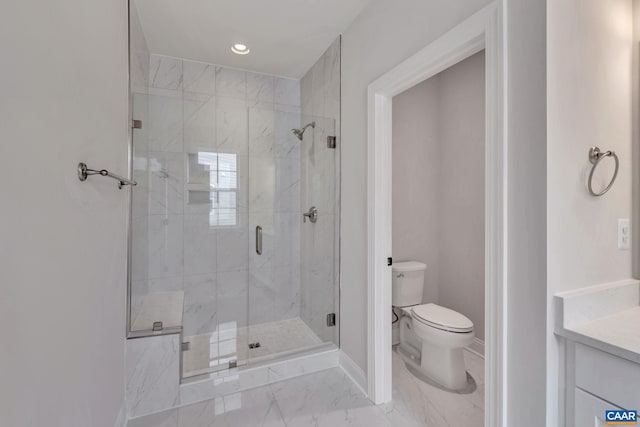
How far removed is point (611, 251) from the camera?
4.03 feet

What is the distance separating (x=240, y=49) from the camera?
2.52 m

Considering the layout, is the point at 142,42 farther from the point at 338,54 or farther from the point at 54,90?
the point at 54,90

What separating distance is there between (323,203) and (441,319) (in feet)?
4.05

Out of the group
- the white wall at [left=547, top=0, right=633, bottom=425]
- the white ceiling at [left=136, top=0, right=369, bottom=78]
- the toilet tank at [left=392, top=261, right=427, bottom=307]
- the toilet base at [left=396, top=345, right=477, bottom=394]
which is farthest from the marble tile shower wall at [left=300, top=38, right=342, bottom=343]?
the white wall at [left=547, top=0, right=633, bottom=425]

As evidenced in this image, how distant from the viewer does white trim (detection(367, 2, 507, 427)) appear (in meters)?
1.13

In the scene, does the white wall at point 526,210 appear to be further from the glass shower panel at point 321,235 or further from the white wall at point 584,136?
the glass shower panel at point 321,235

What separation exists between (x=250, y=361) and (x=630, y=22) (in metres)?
2.76

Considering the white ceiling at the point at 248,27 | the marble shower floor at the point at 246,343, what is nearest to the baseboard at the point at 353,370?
the marble shower floor at the point at 246,343

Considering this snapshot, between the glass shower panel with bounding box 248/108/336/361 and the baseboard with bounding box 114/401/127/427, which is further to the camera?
the glass shower panel with bounding box 248/108/336/361

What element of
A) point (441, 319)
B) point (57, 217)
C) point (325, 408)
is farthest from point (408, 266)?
point (57, 217)

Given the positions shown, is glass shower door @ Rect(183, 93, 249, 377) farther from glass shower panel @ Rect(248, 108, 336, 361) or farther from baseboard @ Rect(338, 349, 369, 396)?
baseboard @ Rect(338, 349, 369, 396)

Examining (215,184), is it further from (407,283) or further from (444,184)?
(444,184)

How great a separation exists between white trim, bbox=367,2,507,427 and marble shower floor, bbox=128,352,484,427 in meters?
0.14

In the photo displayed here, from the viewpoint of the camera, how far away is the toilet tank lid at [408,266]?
2.53 metres
